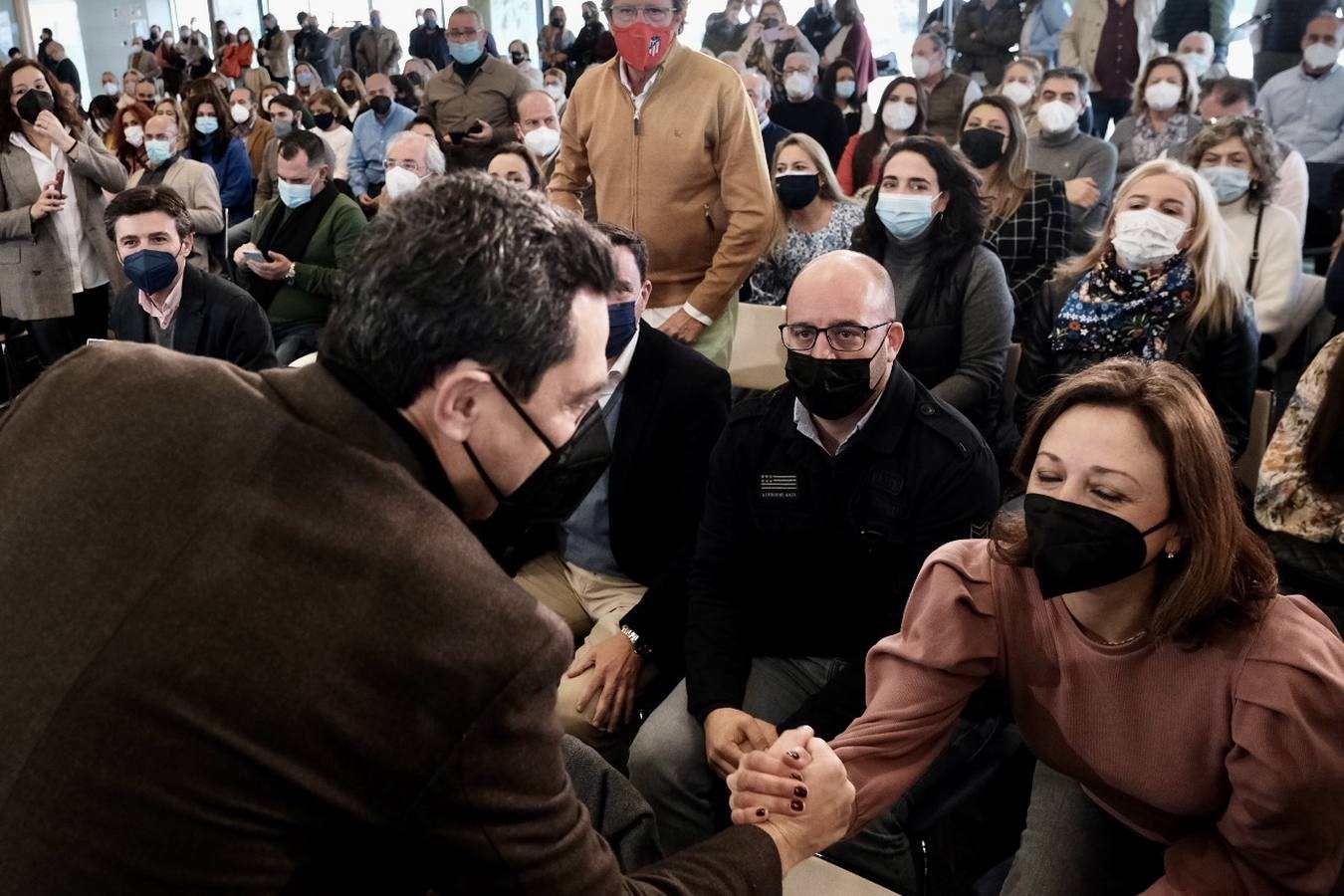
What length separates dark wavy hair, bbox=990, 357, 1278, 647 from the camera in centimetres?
162

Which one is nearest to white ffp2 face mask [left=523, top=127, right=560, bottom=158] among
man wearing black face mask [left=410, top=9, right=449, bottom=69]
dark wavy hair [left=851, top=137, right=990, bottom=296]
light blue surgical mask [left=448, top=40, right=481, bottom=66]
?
light blue surgical mask [left=448, top=40, right=481, bottom=66]

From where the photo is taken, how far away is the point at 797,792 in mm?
1748

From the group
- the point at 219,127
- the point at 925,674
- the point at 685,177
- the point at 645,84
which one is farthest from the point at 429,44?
the point at 925,674

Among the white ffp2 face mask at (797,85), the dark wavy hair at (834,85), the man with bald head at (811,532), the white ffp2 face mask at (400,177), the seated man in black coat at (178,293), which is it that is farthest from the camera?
the dark wavy hair at (834,85)

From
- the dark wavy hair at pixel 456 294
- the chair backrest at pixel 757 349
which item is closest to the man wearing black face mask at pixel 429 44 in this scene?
the chair backrest at pixel 757 349

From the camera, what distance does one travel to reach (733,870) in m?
1.41

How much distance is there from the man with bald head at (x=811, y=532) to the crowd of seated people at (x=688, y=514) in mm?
10

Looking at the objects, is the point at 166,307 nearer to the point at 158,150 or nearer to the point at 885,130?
the point at 158,150

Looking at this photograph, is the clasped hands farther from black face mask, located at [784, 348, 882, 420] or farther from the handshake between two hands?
black face mask, located at [784, 348, 882, 420]

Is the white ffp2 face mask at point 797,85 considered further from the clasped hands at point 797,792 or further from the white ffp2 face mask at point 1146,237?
the clasped hands at point 797,792

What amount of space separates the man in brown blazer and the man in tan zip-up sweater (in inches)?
97.2

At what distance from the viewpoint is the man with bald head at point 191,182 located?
606 centimetres

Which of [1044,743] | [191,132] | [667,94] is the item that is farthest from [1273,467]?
[191,132]

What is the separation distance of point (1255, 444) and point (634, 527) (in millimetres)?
1753
